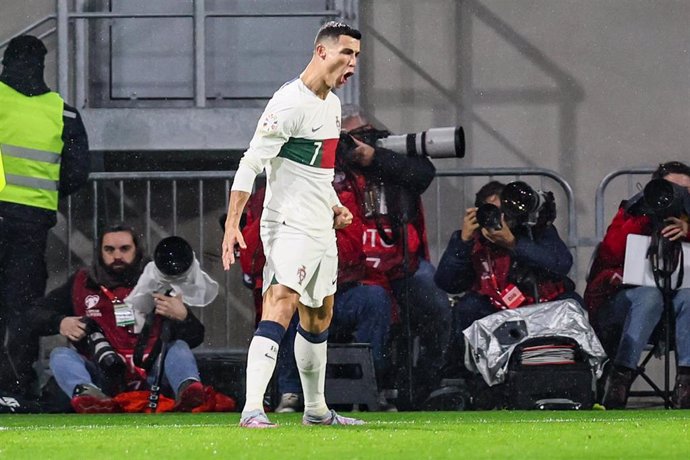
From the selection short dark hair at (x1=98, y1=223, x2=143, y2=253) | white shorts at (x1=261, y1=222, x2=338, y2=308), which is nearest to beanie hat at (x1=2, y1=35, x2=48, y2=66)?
short dark hair at (x1=98, y1=223, x2=143, y2=253)

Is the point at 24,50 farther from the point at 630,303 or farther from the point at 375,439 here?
the point at 375,439

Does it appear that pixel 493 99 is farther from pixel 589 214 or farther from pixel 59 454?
pixel 59 454

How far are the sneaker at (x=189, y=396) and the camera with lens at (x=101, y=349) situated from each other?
43 cm

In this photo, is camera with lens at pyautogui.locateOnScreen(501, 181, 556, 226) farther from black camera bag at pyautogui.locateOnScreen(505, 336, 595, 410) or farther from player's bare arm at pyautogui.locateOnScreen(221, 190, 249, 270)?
player's bare arm at pyautogui.locateOnScreen(221, 190, 249, 270)

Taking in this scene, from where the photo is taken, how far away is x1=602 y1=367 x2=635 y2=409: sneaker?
31.5 ft

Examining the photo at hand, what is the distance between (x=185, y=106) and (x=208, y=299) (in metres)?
2.80

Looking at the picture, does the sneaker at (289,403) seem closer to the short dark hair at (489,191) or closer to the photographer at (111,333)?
the photographer at (111,333)

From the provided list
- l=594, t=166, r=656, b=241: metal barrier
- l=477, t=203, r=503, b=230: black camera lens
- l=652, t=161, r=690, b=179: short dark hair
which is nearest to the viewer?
l=477, t=203, r=503, b=230: black camera lens

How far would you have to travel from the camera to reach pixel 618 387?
962cm

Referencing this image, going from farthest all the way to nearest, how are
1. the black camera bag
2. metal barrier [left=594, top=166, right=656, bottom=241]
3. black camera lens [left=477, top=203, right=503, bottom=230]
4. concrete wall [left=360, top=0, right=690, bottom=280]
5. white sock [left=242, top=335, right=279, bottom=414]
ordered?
concrete wall [left=360, top=0, right=690, bottom=280] → metal barrier [left=594, top=166, right=656, bottom=241] → black camera lens [left=477, top=203, right=503, bottom=230] → the black camera bag → white sock [left=242, top=335, right=279, bottom=414]

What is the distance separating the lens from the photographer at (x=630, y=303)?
956cm

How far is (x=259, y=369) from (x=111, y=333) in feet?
10.8

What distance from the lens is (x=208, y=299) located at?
1002 centimetres

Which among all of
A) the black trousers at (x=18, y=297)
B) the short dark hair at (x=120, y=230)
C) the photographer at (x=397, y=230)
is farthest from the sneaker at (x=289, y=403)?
the black trousers at (x=18, y=297)
